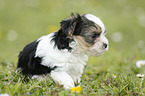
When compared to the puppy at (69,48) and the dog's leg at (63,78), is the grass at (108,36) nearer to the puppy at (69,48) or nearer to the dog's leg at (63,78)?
the dog's leg at (63,78)

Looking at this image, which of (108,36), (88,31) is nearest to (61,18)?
(108,36)

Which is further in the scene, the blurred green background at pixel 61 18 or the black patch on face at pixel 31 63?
the blurred green background at pixel 61 18

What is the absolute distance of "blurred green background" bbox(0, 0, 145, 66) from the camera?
8.27m

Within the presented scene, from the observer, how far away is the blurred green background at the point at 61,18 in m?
8.27

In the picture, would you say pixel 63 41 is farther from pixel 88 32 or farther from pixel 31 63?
pixel 31 63

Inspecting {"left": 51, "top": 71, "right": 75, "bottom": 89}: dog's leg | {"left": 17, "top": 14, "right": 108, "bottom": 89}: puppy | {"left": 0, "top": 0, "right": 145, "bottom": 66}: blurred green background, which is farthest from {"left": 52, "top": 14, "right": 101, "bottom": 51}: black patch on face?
{"left": 0, "top": 0, "right": 145, "bottom": 66}: blurred green background

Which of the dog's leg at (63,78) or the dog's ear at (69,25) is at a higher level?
the dog's ear at (69,25)

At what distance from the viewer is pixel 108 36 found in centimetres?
850

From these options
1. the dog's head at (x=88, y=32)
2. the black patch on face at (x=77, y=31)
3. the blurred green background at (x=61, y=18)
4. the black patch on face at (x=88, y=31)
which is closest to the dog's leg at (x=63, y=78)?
the black patch on face at (x=77, y=31)

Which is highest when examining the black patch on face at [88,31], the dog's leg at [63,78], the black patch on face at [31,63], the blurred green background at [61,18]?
the blurred green background at [61,18]

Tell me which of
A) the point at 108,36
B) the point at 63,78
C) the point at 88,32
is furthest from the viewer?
the point at 108,36

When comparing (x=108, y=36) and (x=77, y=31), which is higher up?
(x=108, y=36)

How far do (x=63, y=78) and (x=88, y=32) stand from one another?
0.73 meters

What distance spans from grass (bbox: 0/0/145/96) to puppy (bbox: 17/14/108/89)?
7.8 inches
